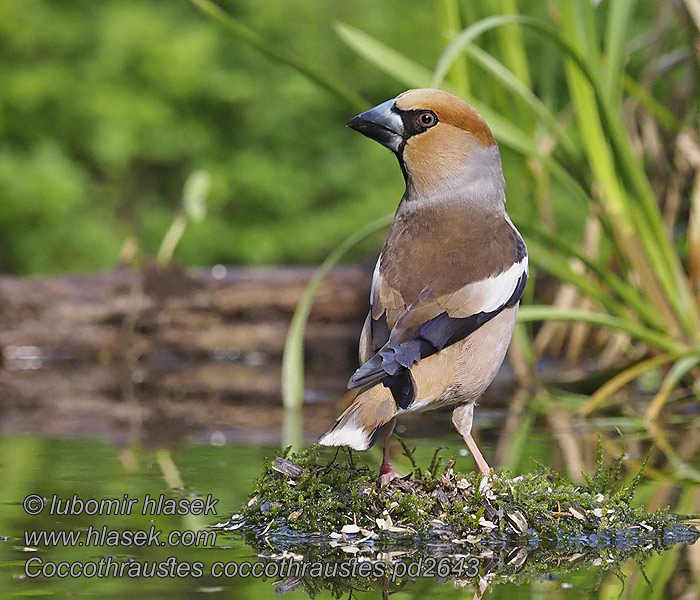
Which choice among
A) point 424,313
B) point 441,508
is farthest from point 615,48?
point 441,508

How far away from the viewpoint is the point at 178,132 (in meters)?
14.5

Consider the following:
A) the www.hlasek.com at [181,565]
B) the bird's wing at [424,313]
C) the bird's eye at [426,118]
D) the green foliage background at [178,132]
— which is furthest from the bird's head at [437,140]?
the green foliage background at [178,132]

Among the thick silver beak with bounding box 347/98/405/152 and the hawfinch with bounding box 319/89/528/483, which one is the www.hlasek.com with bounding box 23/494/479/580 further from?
the thick silver beak with bounding box 347/98/405/152

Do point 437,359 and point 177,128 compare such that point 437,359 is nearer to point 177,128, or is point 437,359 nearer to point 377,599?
point 377,599

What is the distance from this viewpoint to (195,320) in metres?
9.16

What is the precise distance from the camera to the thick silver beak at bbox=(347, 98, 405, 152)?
13.1 feet

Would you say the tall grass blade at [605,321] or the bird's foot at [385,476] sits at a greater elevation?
the tall grass blade at [605,321]

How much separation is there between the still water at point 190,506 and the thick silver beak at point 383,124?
4.11 ft

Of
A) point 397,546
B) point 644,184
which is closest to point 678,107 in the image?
point 644,184

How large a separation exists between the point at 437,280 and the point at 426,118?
68cm

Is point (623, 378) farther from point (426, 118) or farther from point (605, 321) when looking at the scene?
point (426, 118)

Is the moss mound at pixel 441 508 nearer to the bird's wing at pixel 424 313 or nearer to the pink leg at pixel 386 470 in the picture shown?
the pink leg at pixel 386 470

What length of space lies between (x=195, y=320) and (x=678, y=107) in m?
3.81

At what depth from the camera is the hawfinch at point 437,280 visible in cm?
337
